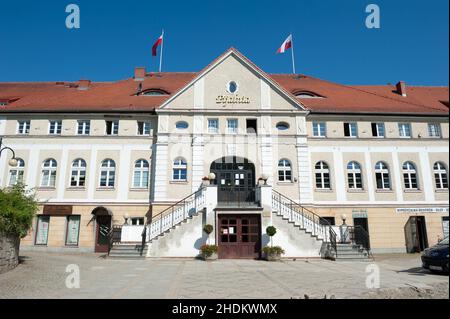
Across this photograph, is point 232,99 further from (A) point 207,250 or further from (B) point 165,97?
(A) point 207,250

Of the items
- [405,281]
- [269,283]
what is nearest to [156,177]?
[269,283]

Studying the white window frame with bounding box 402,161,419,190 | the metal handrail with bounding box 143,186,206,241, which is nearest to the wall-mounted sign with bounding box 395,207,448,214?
the white window frame with bounding box 402,161,419,190

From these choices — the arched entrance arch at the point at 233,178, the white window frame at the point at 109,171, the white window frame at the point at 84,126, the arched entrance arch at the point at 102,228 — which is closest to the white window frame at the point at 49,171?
the white window frame at the point at 84,126

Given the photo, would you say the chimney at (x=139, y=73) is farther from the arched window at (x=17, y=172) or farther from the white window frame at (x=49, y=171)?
the arched window at (x=17, y=172)

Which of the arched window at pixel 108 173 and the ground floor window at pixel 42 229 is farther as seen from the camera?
the arched window at pixel 108 173

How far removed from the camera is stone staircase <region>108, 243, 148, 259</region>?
17278 mm

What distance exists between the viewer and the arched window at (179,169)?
2183 cm

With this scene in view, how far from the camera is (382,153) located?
75.6 ft

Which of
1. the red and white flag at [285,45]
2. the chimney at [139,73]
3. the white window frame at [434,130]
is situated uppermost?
the red and white flag at [285,45]

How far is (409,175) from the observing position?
75.0ft

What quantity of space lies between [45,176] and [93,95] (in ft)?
24.0

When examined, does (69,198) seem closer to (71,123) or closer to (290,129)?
(71,123)

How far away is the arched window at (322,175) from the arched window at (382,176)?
11.6ft
